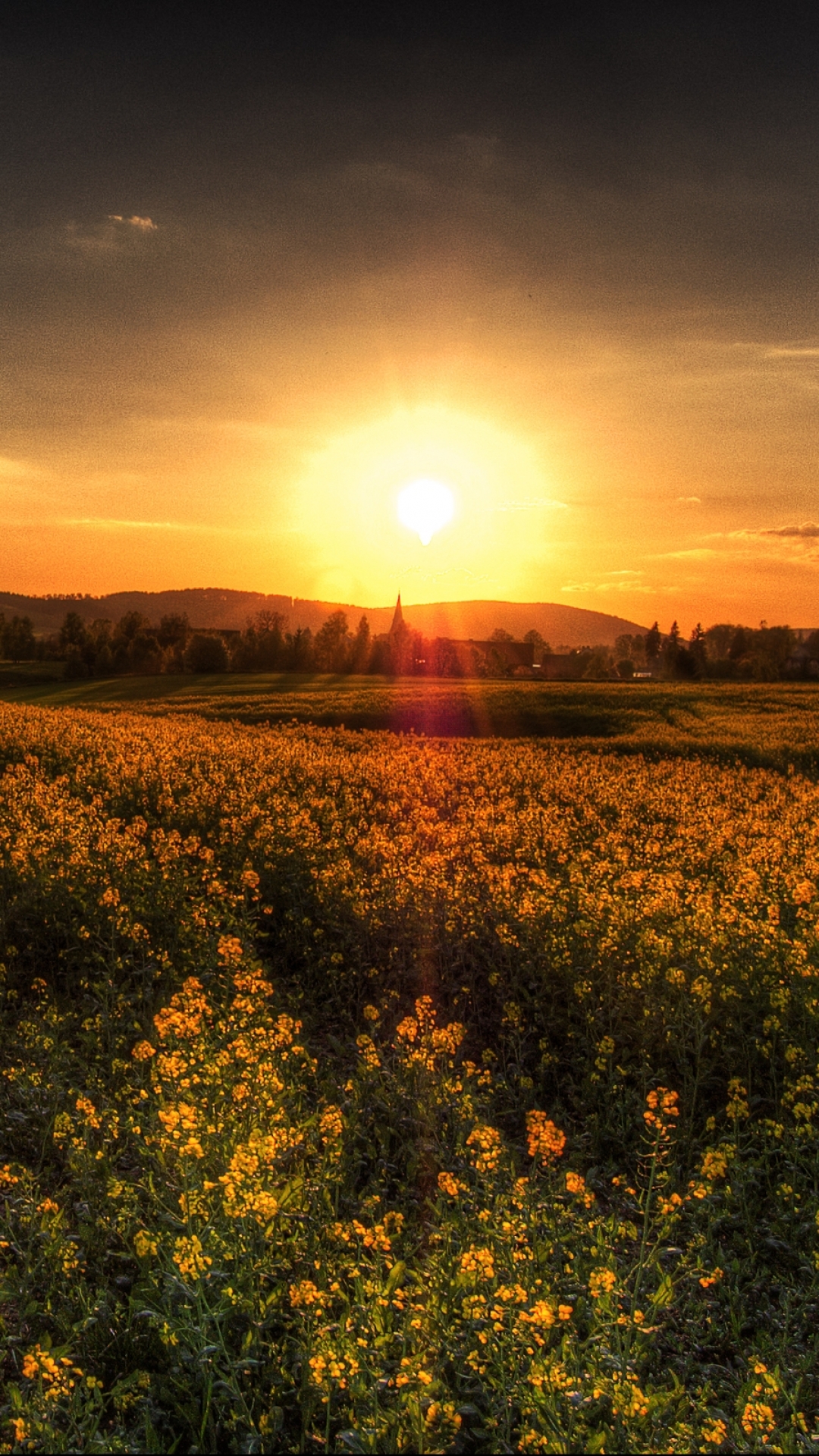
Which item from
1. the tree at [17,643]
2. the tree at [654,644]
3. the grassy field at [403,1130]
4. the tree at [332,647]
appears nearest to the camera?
the grassy field at [403,1130]

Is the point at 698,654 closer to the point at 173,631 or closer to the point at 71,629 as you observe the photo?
the point at 173,631

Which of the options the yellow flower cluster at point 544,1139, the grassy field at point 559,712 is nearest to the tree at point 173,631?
the grassy field at point 559,712

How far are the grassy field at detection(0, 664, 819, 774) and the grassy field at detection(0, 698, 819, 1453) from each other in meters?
13.3

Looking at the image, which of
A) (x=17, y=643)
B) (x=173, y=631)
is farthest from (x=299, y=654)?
(x=17, y=643)

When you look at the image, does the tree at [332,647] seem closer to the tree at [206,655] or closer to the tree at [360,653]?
the tree at [360,653]

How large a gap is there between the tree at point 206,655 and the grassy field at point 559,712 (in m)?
24.9

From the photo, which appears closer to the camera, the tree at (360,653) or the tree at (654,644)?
the tree at (360,653)

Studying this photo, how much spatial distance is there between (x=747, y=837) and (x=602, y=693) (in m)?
31.0

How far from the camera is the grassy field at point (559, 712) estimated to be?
25.2 metres

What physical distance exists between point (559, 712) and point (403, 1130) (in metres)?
31.2

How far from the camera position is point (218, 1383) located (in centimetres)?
320

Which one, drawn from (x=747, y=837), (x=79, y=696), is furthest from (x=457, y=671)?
(x=747, y=837)

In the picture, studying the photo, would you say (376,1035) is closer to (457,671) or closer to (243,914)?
(243,914)

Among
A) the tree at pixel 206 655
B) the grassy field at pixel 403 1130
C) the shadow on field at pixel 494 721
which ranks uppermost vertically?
the tree at pixel 206 655
